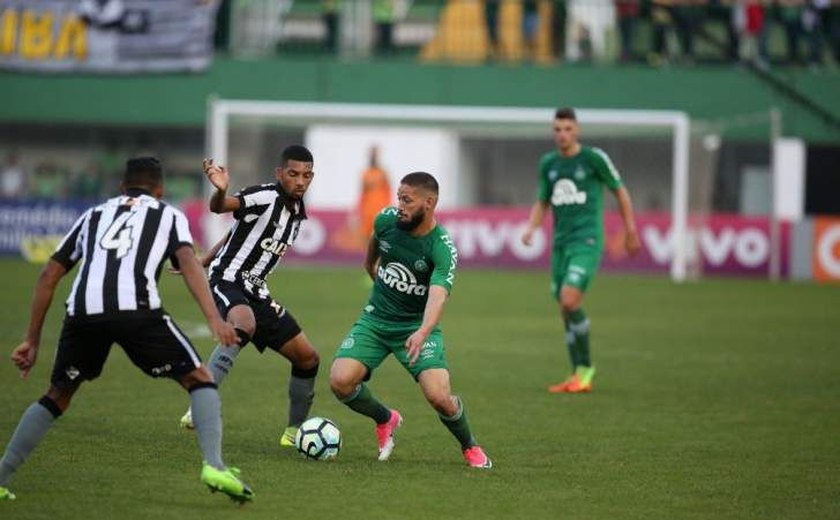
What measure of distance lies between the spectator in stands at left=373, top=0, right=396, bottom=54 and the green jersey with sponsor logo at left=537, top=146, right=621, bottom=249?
76.0 feet

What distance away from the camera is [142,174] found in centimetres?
859

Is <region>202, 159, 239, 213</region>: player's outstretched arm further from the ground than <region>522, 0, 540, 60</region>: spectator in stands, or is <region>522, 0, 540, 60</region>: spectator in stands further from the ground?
<region>522, 0, 540, 60</region>: spectator in stands

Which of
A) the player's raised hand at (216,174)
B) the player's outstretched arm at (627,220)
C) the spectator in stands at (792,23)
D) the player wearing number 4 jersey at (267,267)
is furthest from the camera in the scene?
the spectator in stands at (792,23)

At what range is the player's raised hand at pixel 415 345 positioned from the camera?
382 inches

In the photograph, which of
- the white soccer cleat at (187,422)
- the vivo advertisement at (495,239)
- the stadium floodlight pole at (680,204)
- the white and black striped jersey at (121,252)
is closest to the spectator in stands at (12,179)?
the vivo advertisement at (495,239)

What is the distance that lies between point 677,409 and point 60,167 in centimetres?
2842

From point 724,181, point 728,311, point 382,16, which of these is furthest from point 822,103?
point 728,311

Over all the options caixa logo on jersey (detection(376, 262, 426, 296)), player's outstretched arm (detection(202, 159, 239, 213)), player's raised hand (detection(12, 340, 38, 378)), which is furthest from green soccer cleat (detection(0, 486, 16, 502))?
caixa logo on jersey (detection(376, 262, 426, 296))

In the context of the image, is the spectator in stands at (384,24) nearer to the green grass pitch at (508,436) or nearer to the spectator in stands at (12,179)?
the spectator in stands at (12,179)

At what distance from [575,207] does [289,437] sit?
16.7ft

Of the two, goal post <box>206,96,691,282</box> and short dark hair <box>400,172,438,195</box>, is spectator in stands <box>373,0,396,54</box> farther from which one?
short dark hair <box>400,172,438,195</box>

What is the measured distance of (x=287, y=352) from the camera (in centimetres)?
1116

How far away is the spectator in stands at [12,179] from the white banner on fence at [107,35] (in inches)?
86.6

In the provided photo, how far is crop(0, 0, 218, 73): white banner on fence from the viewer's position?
37.3 metres
